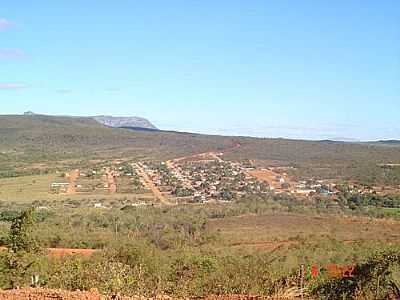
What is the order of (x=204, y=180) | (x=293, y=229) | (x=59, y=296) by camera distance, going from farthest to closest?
(x=204, y=180)
(x=293, y=229)
(x=59, y=296)

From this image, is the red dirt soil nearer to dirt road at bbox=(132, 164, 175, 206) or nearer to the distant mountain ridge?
dirt road at bbox=(132, 164, 175, 206)

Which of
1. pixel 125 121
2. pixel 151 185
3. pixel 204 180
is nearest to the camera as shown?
pixel 151 185

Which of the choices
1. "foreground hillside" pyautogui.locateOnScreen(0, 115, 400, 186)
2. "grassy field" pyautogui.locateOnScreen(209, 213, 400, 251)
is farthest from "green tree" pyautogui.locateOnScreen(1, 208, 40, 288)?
"foreground hillside" pyautogui.locateOnScreen(0, 115, 400, 186)

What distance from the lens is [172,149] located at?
79188 millimetres

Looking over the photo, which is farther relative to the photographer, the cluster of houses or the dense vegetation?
the cluster of houses

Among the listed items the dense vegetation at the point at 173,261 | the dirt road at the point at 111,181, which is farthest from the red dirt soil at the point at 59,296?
the dirt road at the point at 111,181

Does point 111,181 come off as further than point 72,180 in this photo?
No

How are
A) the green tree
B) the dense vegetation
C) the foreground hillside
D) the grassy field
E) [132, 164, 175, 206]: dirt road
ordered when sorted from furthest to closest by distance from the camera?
the foreground hillside < [132, 164, 175, 206]: dirt road < the grassy field < the green tree < the dense vegetation

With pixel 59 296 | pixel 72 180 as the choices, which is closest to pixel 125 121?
pixel 72 180

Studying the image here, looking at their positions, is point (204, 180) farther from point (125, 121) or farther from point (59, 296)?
point (125, 121)

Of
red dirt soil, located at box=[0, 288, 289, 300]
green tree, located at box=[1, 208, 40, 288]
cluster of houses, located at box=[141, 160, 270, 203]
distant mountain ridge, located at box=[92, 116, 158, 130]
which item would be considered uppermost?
distant mountain ridge, located at box=[92, 116, 158, 130]

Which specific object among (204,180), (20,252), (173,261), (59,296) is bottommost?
(204,180)

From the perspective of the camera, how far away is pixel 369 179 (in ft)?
172

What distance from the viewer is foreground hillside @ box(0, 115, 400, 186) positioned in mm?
61594
